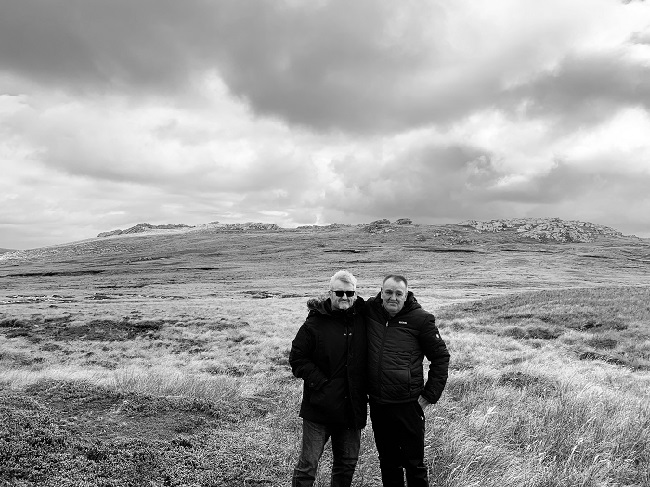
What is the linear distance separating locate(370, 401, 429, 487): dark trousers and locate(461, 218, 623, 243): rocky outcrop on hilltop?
156 m

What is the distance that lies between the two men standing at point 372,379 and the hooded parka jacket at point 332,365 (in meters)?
0.01

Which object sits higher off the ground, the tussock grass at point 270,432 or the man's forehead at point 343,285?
the man's forehead at point 343,285

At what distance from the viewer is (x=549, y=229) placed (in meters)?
166

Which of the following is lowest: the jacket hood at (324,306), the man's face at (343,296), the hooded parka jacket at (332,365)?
the hooded parka jacket at (332,365)

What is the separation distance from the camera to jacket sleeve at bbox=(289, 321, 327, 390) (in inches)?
200

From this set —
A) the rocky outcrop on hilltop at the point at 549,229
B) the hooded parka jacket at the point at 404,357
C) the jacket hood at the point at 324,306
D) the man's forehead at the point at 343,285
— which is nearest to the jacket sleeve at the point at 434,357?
the hooded parka jacket at the point at 404,357

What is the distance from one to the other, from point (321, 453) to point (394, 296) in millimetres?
1921

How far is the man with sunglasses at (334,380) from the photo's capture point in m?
5.06

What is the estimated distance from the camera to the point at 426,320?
524 centimetres

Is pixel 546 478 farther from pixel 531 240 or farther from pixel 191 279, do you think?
pixel 531 240

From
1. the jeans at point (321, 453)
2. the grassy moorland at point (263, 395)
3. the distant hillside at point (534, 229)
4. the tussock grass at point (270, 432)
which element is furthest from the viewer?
the distant hillside at point (534, 229)

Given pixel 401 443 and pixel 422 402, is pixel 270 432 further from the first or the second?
pixel 422 402

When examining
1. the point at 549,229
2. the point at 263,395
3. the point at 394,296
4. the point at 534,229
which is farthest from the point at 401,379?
the point at 549,229

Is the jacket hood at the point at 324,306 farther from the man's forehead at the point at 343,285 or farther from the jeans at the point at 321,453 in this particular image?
the jeans at the point at 321,453
